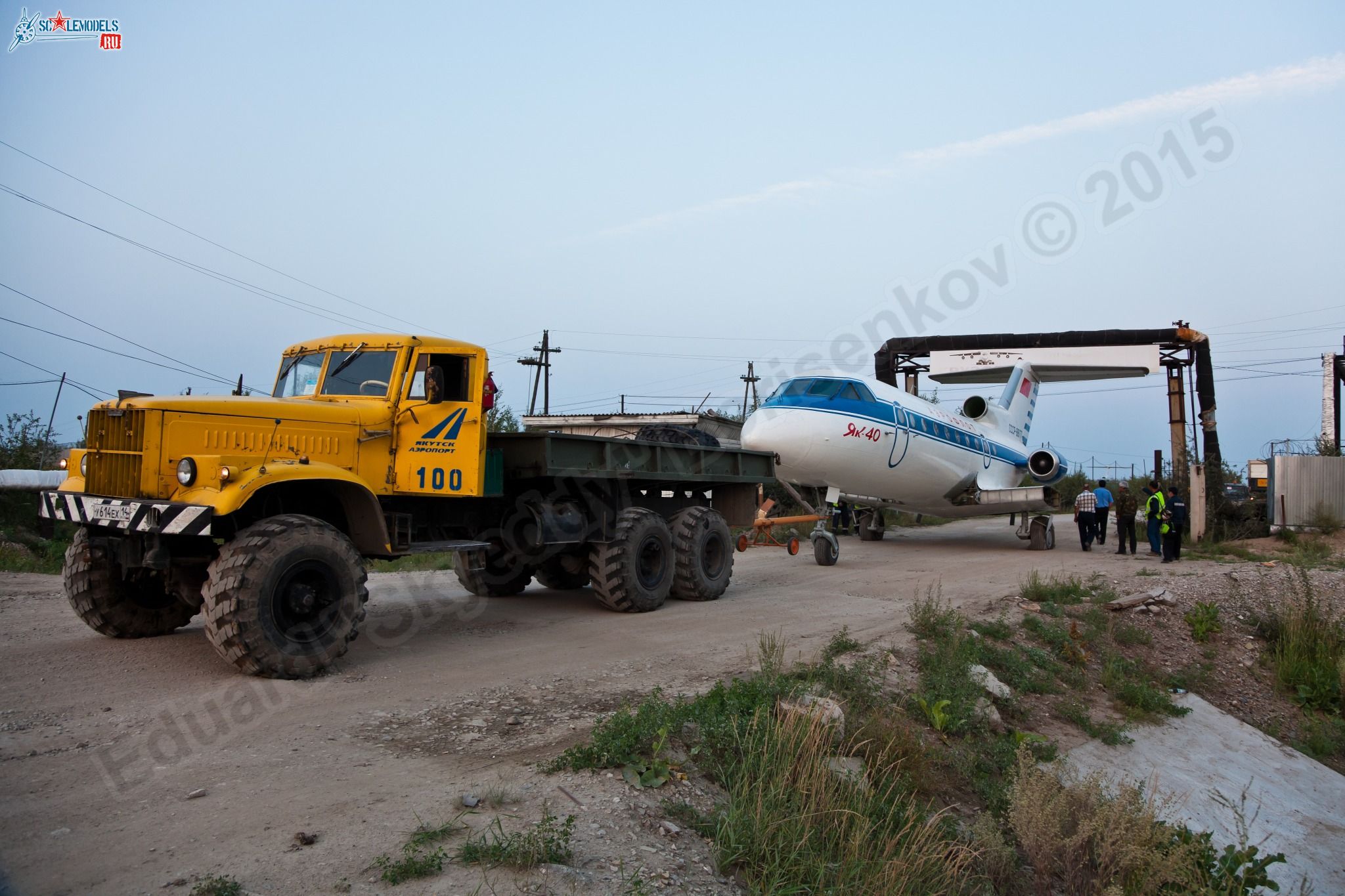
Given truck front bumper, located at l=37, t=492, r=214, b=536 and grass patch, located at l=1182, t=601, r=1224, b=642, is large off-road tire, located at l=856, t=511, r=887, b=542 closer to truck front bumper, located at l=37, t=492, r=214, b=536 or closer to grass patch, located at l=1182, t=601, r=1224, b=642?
grass patch, located at l=1182, t=601, r=1224, b=642

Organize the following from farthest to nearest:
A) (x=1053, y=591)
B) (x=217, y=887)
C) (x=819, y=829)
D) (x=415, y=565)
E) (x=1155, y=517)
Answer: (x=1155, y=517) < (x=415, y=565) < (x=1053, y=591) < (x=819, y=829) < (x=217, y=887)

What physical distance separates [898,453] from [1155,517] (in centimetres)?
595

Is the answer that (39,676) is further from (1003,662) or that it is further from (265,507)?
(1003,662)

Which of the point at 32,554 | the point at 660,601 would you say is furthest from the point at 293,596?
the point at 32,554

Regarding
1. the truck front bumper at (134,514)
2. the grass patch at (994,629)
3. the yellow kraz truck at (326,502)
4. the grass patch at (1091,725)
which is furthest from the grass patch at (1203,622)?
the truck front bumper at (134,514)

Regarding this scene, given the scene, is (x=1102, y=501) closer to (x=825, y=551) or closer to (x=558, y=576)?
(x=825, y=551)

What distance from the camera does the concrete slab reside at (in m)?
7.07

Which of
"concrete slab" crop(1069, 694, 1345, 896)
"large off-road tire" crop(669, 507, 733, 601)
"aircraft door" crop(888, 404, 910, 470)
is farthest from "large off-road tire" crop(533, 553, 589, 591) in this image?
"aircraft door" crop(888, 404, 910, 470)

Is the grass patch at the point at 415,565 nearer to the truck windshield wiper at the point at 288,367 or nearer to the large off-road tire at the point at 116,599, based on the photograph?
the truck windshield wiper at the point at 288,367

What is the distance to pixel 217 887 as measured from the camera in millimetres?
3303

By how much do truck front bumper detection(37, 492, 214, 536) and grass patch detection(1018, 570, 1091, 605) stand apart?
10228 mm

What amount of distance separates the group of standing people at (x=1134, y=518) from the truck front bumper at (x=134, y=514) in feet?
56.3

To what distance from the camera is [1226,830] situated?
712cm

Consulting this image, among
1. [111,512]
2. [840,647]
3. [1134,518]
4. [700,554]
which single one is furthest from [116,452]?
[1134,518]
